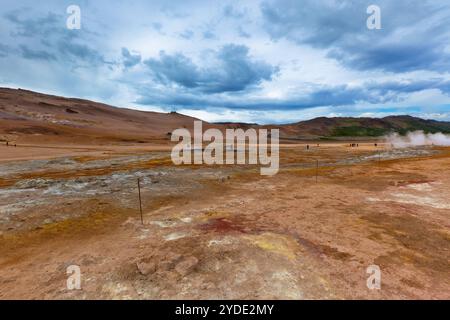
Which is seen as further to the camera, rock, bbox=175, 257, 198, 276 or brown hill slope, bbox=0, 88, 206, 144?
brown hill slope, bbox=0, 88, 206, 144

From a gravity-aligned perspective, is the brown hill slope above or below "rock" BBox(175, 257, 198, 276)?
above

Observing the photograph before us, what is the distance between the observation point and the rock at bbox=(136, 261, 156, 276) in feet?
25.3

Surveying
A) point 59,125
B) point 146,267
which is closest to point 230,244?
point 146,267

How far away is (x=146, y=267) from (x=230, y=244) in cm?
300

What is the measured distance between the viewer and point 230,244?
9.50 m

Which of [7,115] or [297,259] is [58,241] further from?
[7,115]

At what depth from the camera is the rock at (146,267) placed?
7699mm

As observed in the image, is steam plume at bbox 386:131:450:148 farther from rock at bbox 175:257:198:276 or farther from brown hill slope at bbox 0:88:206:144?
brown hill slope at bbox 0:88:206:144

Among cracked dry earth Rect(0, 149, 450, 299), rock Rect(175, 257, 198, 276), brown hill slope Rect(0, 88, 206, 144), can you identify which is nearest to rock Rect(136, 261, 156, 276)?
cracked dry earth Rect(0, 149, 450, 299)

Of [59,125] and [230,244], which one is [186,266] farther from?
[59,125]

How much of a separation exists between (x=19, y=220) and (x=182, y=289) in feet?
35.0

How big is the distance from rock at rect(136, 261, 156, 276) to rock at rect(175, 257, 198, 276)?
71 centimetres

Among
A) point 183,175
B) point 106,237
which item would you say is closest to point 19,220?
point 106,237

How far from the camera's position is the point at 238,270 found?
772 centimetres
